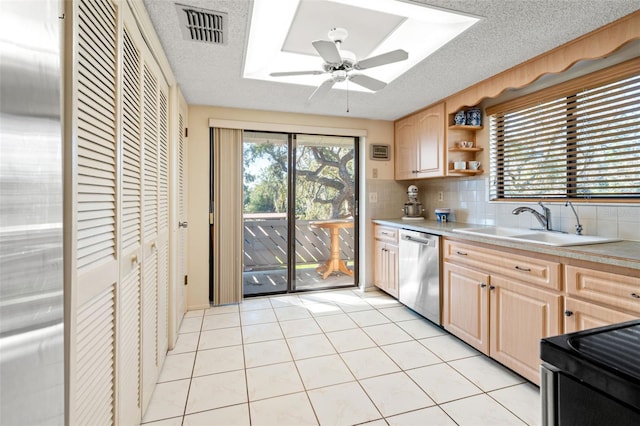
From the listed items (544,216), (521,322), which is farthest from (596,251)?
(544,216)

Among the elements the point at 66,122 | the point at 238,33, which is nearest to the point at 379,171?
the point at 238,33

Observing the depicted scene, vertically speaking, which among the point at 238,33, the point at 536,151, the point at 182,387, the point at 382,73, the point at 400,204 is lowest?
the point at 182,387

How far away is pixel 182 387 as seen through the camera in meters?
1.92

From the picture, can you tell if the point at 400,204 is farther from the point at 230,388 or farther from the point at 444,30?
the point at 230,388

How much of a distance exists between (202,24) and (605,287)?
253 cm

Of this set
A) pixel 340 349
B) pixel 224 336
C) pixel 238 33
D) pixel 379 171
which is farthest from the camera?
pixel 379 171

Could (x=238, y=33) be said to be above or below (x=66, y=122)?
above

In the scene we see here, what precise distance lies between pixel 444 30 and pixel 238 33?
51.2 inches

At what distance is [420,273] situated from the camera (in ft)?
9.56

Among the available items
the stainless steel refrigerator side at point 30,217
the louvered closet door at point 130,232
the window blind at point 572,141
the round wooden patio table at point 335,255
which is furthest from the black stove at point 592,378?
the round wooden patio table at point 335,255

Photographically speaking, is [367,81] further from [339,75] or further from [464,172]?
[464,172]

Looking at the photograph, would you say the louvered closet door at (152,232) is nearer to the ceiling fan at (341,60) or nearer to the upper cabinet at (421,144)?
the ceiling fan at (341,60)

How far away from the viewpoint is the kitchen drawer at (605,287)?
1389 millimetres

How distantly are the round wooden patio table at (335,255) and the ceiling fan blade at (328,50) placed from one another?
2.31 metres
